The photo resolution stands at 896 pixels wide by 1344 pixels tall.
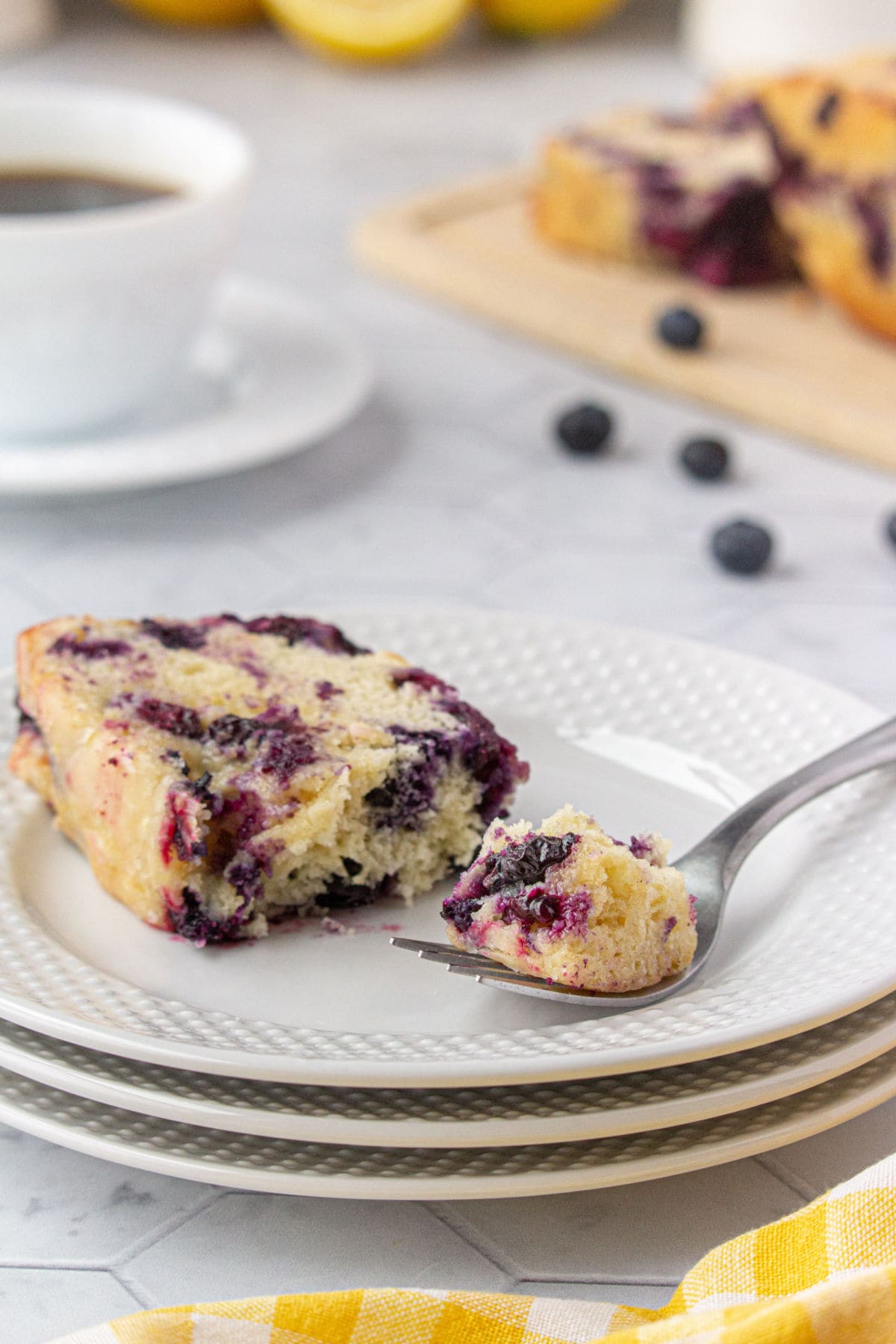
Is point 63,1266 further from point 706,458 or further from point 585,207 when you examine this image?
point 585,207

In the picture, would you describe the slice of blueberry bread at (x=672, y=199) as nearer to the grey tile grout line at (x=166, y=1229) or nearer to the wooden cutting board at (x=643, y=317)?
the wooden cutting board at (x=643, y=317)

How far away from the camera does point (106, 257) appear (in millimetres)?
2131

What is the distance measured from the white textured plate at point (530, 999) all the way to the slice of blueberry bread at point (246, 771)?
0.03m

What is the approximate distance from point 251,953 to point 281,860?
8 cm

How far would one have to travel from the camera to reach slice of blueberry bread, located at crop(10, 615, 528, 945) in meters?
1.29

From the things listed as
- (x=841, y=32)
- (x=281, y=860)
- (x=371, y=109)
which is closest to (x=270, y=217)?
(x=371, y=109)

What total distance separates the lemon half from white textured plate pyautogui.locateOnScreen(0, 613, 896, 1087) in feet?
10.5

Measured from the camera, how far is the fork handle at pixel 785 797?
1343 mm

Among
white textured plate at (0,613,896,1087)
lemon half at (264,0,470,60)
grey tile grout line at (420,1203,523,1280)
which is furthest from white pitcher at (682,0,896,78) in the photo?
grey tile grout line at (420,1203,523,1280)

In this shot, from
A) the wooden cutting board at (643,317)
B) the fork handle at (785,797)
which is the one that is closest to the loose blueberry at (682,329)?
the wooden cutting board at (643,317)

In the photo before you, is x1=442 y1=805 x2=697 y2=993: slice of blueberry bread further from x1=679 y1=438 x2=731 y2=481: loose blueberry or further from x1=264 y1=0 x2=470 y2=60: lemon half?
x1=264 y1=0 x2=470 y2=60: lemon half

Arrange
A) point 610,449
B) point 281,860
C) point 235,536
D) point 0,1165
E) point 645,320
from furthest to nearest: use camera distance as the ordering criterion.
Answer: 1. point 645,320
2. point 610,449
3. point 235,536
4. point 281,860
5. point 0,1165

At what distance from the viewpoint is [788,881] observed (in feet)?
4.45

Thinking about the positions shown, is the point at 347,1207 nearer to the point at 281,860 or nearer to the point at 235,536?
the point at 281,860
